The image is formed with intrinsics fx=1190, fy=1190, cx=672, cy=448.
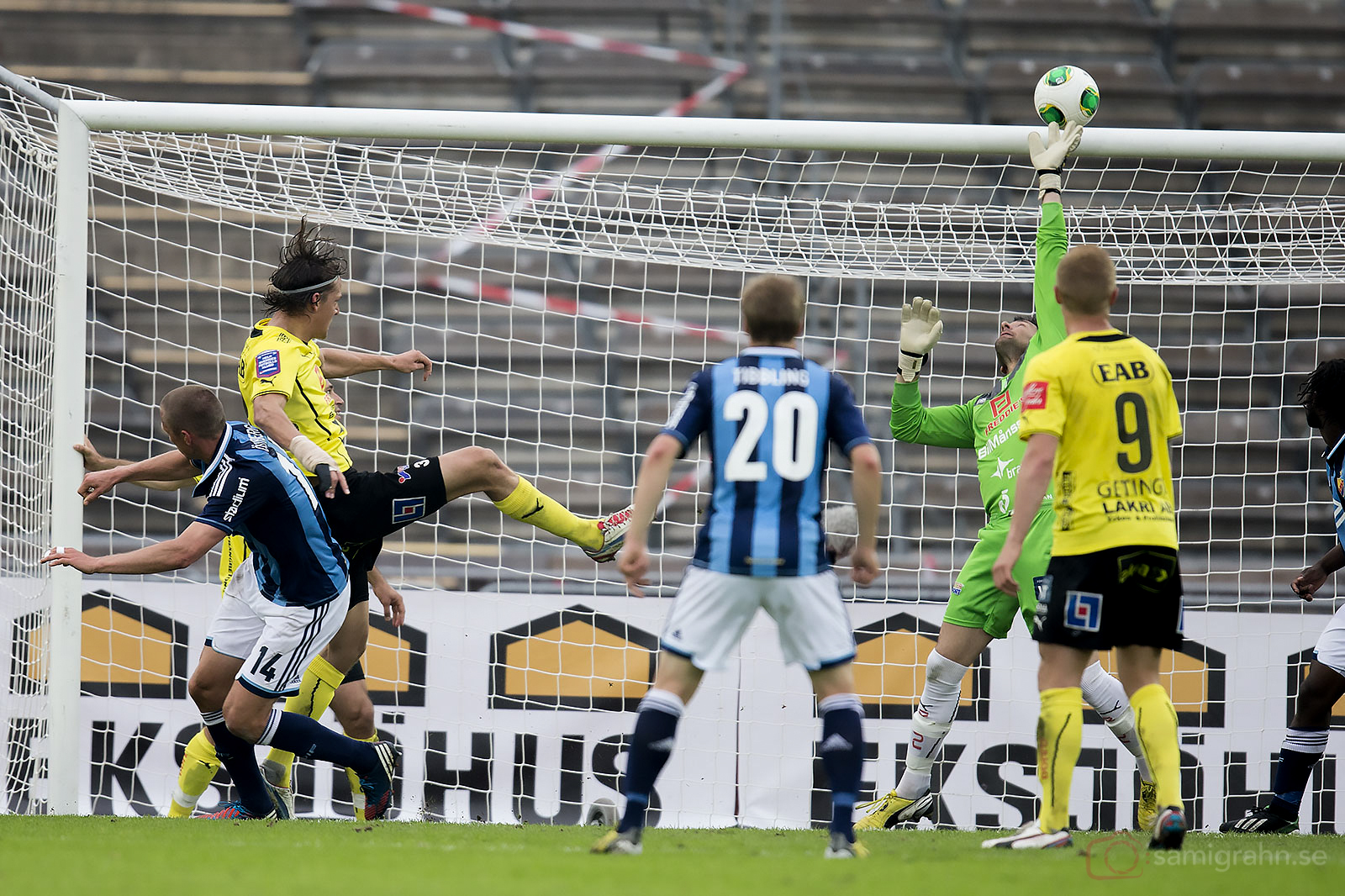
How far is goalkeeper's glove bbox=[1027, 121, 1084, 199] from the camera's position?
14.5 ft

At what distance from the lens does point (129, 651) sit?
5.67 m

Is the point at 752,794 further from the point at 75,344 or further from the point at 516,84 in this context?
the point at 516,84

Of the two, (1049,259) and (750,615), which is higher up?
(1049,259)

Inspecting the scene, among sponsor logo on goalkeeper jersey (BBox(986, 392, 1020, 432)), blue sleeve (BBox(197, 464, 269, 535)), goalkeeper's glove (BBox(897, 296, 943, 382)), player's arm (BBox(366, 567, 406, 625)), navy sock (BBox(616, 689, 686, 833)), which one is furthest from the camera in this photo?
player's arm (BBox(366, 567, 406, 625))

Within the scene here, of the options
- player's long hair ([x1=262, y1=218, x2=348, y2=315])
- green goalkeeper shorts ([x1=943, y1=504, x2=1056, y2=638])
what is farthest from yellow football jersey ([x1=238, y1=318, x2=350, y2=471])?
green goalkeeper shorts ([x1=943, y1=504, x2=1056, y2=638])

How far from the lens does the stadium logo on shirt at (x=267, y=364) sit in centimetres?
454

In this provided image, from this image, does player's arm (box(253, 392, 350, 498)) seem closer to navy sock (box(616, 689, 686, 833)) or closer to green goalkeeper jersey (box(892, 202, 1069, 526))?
navy sock (box(616, 689, 686, 833))

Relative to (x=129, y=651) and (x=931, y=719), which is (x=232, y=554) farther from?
(x=931, y=719)

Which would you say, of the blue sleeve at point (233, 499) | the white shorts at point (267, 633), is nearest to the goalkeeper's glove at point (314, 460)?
the blue sleeve at point (233, 499)

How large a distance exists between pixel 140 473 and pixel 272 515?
833 mm

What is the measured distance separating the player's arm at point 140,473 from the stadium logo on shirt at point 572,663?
1.70 meters

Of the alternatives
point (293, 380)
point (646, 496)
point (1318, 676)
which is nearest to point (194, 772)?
point (293, 380)

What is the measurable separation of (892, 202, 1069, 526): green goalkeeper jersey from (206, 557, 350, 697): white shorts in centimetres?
239

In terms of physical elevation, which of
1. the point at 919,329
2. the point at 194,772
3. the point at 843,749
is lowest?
the point at 194,772
